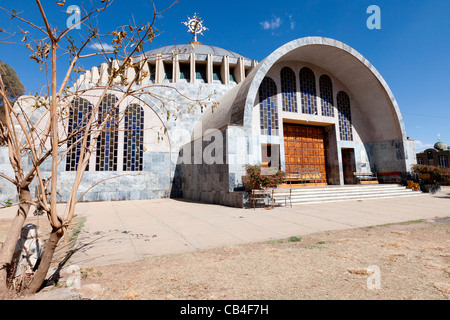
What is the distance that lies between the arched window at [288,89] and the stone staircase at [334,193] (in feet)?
20.7

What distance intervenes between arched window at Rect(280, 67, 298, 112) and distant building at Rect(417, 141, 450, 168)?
38793 mm

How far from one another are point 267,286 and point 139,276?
1723 mm

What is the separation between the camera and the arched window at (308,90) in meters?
17.1

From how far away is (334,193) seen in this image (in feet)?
42.0

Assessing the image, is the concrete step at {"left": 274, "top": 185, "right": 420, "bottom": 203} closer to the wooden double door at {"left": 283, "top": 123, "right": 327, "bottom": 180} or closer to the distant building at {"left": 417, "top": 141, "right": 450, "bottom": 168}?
the wooden double door at {"left": 283, "top": 123, "right": 327, "bottom": 180}

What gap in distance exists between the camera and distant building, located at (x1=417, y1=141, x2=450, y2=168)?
133 feet

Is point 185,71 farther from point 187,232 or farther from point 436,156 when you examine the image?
point 436,156

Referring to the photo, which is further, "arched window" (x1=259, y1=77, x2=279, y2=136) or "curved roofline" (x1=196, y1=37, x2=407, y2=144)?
"arched window" (x1=259, y1=77, x2=279, y2=136)

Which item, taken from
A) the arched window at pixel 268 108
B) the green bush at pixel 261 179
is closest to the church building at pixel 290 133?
the arched window at pixel 268 108

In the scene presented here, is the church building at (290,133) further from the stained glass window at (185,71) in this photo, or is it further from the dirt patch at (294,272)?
the dirt patch at (294,272)

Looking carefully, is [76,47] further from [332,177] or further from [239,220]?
[332,177]

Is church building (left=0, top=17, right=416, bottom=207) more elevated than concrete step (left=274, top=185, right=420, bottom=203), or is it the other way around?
church building (left=0, top=17, right=416, bottom=207)

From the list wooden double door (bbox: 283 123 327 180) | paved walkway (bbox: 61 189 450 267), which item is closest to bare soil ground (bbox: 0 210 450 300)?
paved walkway (bbox: 61 189 450 267)
